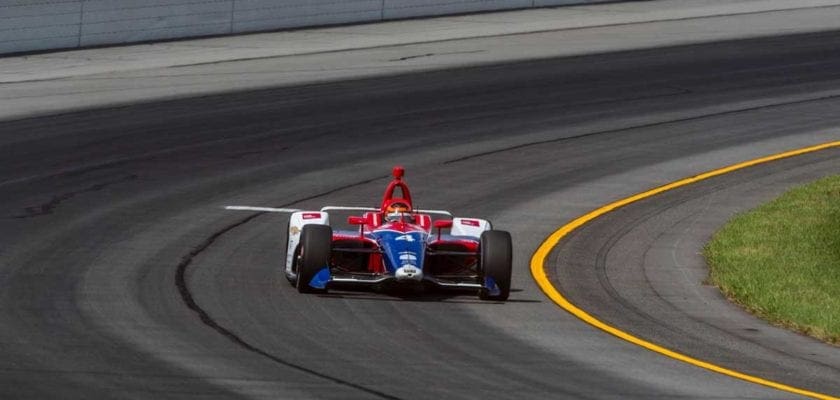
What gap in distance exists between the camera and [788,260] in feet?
68.6

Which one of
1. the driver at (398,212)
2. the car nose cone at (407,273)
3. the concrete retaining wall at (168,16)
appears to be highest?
the concrete retaining wall at (168,16)

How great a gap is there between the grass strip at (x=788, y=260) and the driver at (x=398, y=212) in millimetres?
3601

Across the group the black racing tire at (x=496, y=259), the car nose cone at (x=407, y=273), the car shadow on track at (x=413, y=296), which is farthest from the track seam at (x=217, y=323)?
the black racing tire at (x=496, y=259)

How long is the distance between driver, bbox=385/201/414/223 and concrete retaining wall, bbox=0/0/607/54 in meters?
19.5

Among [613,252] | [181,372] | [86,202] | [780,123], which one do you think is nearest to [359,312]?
[181,372]

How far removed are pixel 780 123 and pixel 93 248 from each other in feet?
50.8

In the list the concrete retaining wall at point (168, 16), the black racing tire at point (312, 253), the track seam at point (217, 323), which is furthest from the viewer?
the concrete retaining wall at point (168, 16)

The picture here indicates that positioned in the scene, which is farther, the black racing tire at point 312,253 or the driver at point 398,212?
the driver at point 398,212

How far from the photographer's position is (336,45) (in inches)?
1535

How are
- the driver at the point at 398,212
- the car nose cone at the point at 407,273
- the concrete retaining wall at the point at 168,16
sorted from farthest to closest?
the concrete retaining wall at the point at 168,16 → the driver at the point at 398,212 → the car nose cone at the point at 407,273

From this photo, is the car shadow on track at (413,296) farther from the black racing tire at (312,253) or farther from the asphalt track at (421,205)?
the black racing tire at (312,253)

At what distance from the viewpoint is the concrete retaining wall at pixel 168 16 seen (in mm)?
37094

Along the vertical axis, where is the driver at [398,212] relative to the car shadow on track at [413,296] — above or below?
above

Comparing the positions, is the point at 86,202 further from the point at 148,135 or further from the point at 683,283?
the point at 683,283
